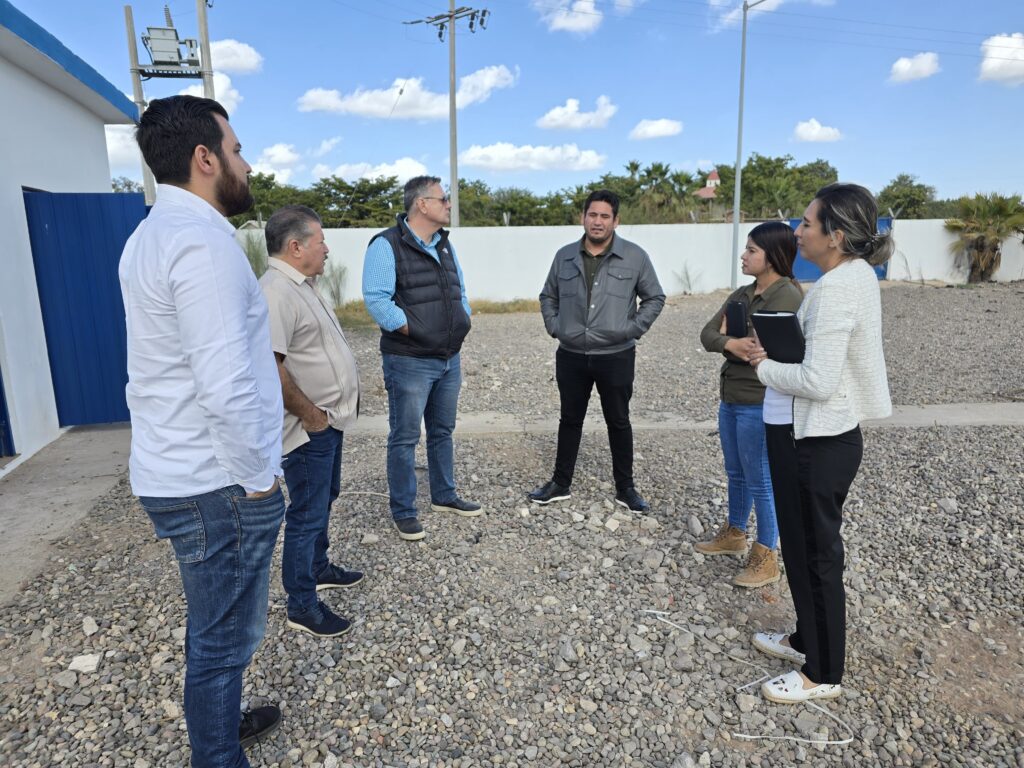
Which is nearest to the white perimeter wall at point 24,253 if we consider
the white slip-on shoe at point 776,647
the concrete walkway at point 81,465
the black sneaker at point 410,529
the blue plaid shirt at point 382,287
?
the concrete walkway at point 81,465

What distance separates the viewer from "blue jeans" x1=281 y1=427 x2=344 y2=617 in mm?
2762

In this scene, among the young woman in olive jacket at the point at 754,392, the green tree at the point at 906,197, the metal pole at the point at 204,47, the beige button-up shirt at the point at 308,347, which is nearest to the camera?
the beige button-up shirt at the point at 308,347

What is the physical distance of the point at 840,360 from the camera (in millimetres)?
2254

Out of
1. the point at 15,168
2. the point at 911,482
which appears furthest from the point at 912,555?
the point at 15,168

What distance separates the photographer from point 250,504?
1.86 meters

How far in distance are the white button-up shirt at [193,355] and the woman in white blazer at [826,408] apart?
5.69 feet

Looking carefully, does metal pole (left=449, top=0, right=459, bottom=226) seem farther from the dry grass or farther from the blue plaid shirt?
the blue plaid shirt

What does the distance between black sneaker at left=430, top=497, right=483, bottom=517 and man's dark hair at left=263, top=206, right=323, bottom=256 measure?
1957 mm

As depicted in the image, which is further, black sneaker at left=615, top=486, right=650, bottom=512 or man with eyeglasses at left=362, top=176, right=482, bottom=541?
black sneaker at left=615, top=486, right=650, bottom=512

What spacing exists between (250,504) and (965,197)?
23571 millimetres

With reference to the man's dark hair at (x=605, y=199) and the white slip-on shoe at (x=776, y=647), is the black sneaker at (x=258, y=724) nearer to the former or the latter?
the white slip-on shoe at (x=776, y=647)

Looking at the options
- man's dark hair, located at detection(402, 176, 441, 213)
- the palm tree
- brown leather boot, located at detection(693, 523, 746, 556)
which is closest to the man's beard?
man's dark hair, located at detection(402, 176, 441, 213)

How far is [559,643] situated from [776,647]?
34.8 inches

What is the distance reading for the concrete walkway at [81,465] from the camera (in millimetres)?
3760
